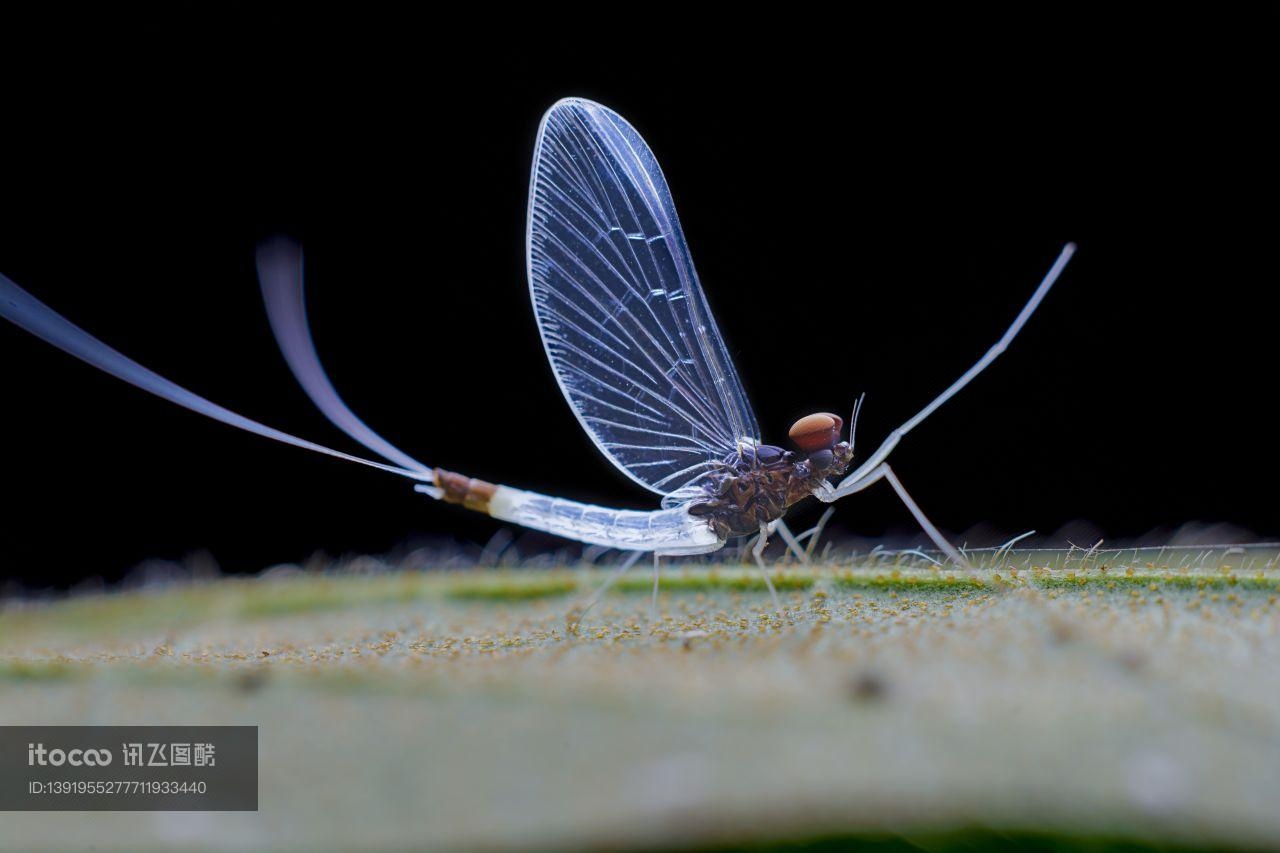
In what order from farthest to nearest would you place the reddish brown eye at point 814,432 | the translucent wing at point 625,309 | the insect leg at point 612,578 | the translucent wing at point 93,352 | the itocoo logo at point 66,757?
the translucent wing at point 625,309, the reddish brown eye at point 814,432, the insect leg at point 612,578, the translucent wing at point 93,352, the itocoo logo at point 66,757

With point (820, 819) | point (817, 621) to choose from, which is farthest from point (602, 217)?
Result: point (820, 819)

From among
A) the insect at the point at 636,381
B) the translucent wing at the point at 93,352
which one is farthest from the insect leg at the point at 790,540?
the translucent wing at the point at 93,352

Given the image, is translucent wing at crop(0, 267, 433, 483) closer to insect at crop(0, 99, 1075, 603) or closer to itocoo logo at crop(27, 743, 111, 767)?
insect at crop(0, 99, 1075, 603)

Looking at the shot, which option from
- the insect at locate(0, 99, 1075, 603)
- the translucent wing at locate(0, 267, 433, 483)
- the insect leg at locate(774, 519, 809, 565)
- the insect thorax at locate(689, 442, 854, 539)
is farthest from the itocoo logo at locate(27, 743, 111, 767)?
the insect leg at locate(774, 519, 809, 565)

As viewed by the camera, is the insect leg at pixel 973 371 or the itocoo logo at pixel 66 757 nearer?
the itocoo logo at pixel 66 757

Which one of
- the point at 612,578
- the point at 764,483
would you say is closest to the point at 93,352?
the point at 612,578

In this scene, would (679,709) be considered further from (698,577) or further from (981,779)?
(698,577)

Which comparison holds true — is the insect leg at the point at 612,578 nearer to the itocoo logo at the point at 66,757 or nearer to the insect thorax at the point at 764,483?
the insect thorax at the point at 764,483
